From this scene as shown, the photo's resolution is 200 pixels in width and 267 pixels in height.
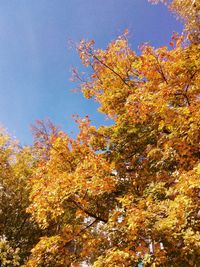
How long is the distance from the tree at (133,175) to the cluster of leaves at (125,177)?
5 centimetres

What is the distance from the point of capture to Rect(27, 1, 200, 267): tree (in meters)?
9.63

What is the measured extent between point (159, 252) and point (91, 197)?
3988 millimetres

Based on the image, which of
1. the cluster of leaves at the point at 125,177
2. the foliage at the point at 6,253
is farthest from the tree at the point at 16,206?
the foliage at the point at 6,253

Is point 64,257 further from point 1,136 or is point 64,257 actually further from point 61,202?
point 1,136

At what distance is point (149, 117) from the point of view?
1409 cm

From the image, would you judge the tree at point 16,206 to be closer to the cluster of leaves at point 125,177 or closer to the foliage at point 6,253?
the cluster of leaves at point 125,177

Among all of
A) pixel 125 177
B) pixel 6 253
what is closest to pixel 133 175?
pixel 125 177

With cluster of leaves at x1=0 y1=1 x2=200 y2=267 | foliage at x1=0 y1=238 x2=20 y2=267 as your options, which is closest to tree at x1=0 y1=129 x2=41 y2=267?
cluster of leaves at x1=0 y1=1 x2=200 y2=267

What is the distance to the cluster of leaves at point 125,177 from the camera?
973cm

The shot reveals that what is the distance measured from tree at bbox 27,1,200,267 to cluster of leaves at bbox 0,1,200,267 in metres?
0.05

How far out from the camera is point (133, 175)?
14.3 metres

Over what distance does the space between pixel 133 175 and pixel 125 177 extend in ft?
1.55

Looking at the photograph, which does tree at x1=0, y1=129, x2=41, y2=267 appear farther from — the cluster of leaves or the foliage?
the foliage

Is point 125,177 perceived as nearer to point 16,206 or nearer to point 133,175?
point 133,175
